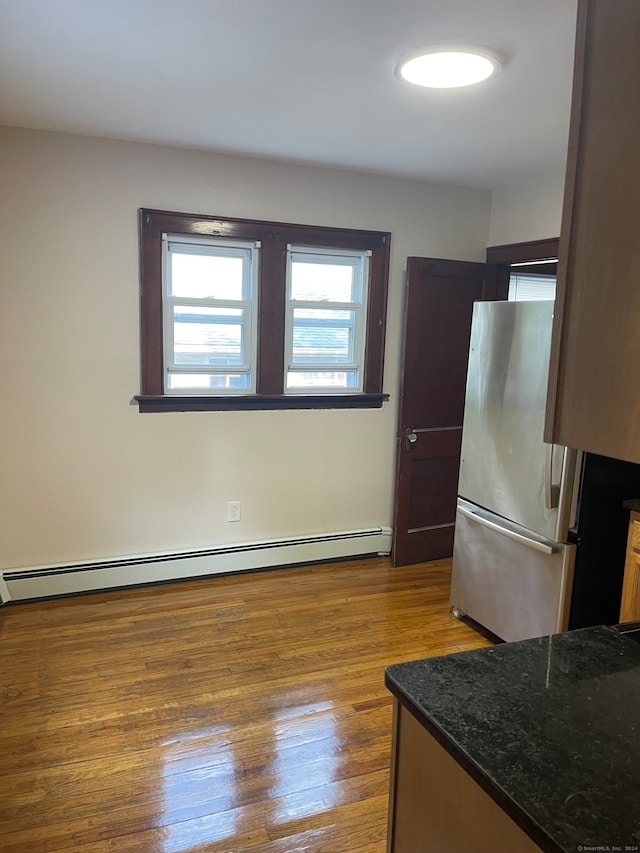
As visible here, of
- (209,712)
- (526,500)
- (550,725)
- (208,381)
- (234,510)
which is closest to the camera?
(550,725)

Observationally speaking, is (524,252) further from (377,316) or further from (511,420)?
(511,420)

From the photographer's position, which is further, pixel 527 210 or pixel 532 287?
pixel 532 287

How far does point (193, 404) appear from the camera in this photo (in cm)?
359

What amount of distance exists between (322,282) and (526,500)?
185 centimetres

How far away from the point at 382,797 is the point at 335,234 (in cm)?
297

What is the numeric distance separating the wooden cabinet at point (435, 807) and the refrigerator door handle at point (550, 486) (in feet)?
5.42

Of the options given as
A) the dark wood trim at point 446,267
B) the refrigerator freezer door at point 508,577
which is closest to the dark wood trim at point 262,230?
the dark wood trim at point 446,267

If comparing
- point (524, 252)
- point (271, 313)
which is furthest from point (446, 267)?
point (271, 313)

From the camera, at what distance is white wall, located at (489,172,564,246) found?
142 inches

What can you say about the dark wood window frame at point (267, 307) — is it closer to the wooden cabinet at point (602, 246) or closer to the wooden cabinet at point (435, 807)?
the wooden cabinet at point (435, 807)

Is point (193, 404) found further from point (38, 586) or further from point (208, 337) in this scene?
point (38, 586)

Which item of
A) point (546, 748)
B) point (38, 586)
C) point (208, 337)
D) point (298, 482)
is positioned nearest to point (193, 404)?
point (208, 337)

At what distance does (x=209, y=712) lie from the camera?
98.2 inches

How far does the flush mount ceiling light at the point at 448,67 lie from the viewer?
202 cm
